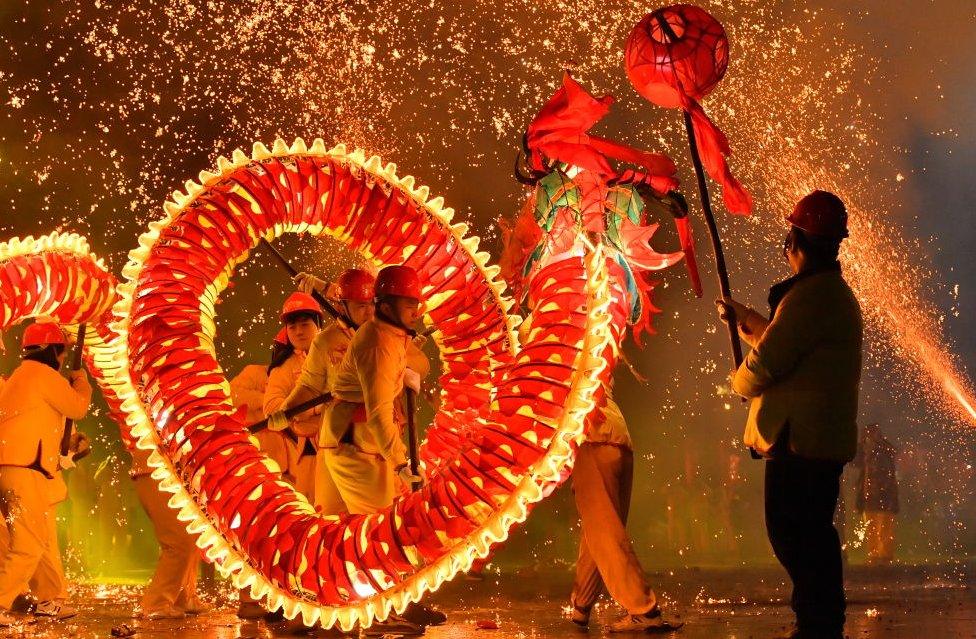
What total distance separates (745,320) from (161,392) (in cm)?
315

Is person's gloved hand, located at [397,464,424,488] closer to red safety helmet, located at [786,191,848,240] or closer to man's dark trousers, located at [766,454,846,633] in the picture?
man's dark trousers, located at [766,454,846,633]

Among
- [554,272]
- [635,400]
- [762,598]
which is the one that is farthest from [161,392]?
[635,400]

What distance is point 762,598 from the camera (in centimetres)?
922

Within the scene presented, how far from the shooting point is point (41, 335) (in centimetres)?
873

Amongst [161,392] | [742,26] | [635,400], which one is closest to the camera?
[161,392]

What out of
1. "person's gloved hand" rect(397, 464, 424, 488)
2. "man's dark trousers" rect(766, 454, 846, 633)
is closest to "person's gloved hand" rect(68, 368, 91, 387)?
"person's gloved hand" rect(397, 464, 424, 488)

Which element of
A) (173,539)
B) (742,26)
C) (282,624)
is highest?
(742,26)

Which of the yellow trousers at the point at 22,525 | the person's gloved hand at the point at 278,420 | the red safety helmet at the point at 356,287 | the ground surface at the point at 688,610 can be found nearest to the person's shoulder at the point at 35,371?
the yellow trousers at the point at 22,525

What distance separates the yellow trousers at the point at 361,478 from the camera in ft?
22.1

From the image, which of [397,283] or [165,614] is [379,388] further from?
[165,614]

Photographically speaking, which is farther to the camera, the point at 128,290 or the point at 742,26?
the point at 742,26

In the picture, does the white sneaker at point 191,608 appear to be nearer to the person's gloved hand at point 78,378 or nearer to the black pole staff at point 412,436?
the person's gloved hand at point 78,378

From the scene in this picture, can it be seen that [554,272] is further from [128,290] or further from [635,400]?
[635,400]

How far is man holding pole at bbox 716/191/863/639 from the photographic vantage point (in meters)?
5.09
